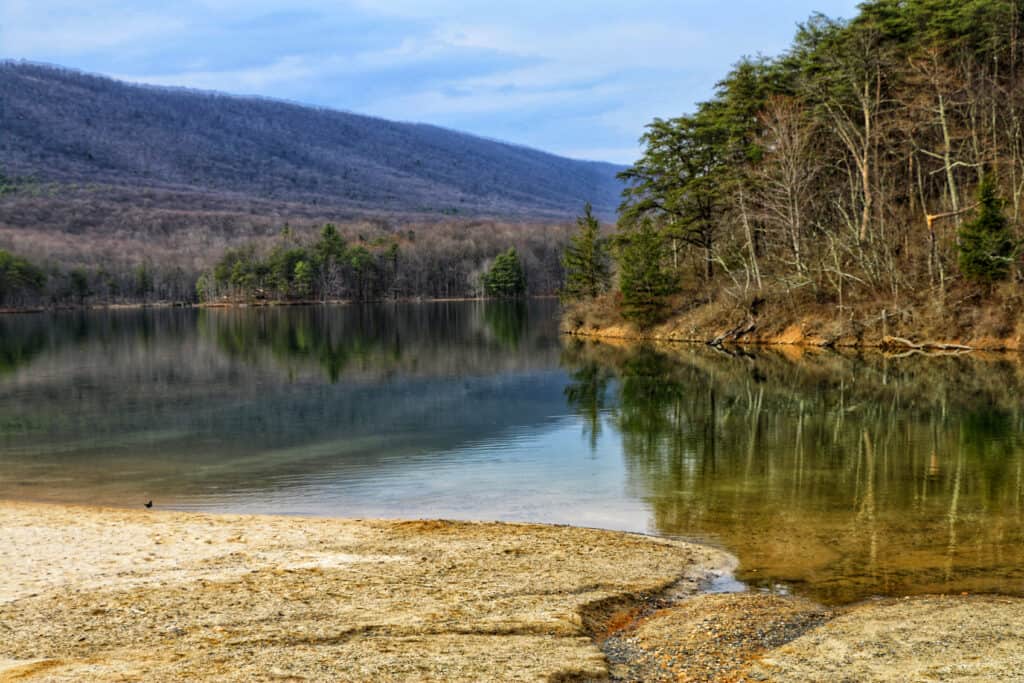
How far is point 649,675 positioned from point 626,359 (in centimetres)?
3828

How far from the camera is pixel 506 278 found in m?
145

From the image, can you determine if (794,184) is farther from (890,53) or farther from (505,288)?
(505,288)

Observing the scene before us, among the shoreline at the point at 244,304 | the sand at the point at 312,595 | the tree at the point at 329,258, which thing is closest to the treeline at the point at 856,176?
the sand at the point at 312,595

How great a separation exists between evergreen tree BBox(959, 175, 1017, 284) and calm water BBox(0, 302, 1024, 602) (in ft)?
14.6

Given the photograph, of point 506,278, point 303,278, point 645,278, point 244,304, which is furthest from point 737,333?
point 244,304

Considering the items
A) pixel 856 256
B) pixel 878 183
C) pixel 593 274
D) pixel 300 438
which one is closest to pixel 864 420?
pixel 300 438

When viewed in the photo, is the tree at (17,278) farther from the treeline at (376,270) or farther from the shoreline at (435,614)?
the shoreline at (435,614)

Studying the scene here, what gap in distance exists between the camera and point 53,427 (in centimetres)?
2748

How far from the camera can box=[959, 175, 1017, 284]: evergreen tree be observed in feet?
128

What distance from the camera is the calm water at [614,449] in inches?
551

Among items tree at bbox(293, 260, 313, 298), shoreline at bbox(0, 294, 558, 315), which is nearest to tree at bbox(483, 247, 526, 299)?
shoreline at bbox(0, 294, 558, 315)

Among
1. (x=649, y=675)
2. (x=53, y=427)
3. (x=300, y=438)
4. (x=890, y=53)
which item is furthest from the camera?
(x=890, y=53)

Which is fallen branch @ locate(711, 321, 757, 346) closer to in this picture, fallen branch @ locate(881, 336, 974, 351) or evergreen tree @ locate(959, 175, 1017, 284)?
fallen branch @ locate(881, 336, 974, 351)

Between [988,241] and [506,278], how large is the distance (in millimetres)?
107739
